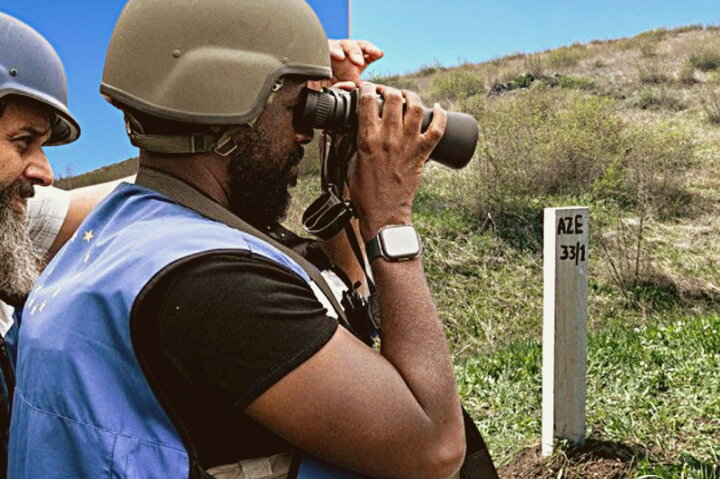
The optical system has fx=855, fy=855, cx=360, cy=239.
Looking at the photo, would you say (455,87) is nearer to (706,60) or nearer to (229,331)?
(706,60)

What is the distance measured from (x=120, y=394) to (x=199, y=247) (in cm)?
23

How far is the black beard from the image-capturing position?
145cm

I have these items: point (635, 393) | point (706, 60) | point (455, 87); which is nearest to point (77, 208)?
point (635, 393)

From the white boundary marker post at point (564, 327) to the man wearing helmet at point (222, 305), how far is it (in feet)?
9.35

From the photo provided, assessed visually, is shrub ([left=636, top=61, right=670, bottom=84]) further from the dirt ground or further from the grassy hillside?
the dirt ground

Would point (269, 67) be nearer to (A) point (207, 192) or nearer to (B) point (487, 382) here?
(A) point (207, 192)

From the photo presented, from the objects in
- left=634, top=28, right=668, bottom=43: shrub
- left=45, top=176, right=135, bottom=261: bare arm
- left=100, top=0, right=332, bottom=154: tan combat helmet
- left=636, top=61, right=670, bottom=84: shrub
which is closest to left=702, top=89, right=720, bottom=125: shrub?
left=636, top=61, right=670, bottom=84: shrub

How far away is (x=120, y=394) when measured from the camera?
119 centimetres

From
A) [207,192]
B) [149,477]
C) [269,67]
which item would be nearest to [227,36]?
[269,67]

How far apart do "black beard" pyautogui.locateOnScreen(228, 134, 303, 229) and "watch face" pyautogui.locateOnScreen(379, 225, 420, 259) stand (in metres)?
0.21

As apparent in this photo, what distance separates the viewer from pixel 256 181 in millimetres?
1468

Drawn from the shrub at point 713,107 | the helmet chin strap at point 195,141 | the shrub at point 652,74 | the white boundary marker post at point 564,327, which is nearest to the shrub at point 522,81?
the shrub at point 652,74

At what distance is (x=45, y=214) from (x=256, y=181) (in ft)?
5.09

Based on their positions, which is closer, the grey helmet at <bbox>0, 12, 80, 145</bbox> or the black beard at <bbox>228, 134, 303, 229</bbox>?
the black beard at <bbox>228, 134, 303, 229</bbox>
